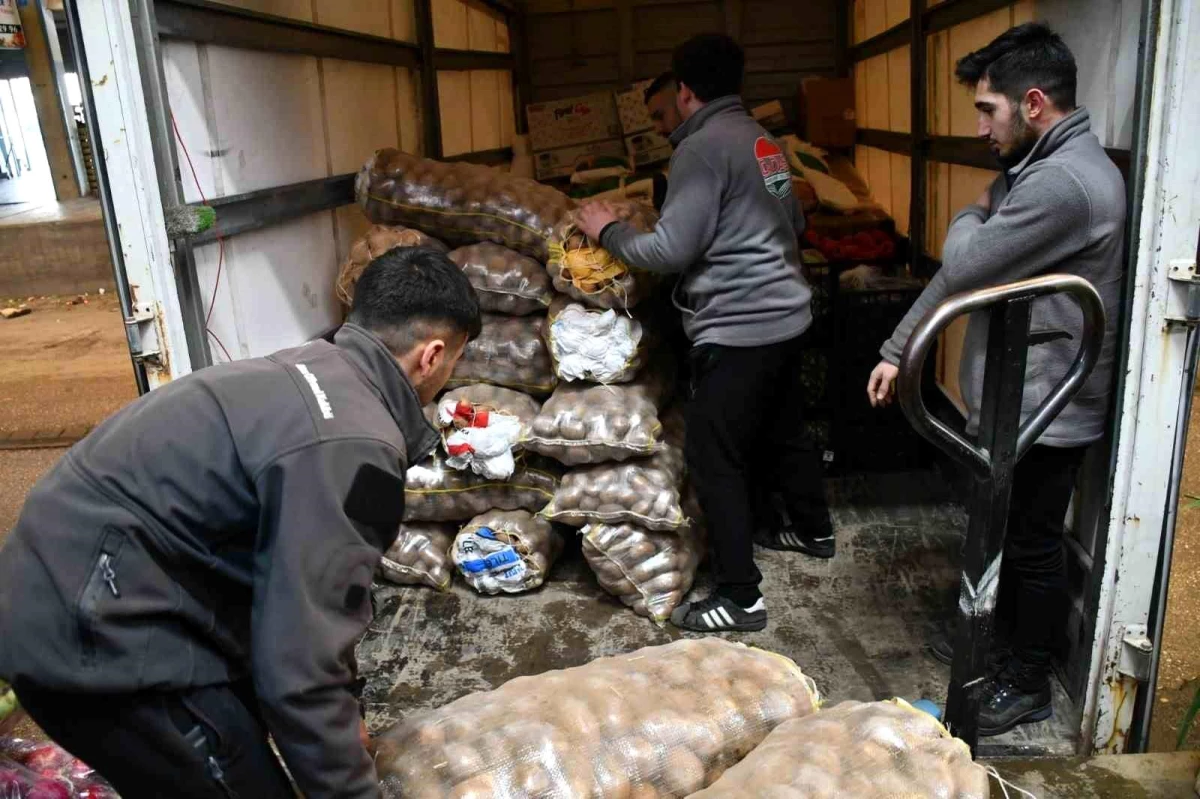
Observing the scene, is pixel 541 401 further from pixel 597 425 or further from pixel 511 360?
pixel 597 425

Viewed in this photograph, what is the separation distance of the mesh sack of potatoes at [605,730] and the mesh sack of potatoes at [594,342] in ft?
5.57

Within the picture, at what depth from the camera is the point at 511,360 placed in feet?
12.6

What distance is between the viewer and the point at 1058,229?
2367mm

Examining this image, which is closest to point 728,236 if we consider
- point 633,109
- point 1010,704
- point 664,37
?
point 1010,704

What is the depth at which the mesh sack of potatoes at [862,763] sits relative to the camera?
161 cm

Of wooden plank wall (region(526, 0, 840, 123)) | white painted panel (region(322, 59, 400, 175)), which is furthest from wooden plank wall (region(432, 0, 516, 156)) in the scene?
white painted panel (region(322, 59, 400, 175))

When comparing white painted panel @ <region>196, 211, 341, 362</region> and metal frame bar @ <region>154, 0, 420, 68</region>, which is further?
white painted panel @ <region>196, 211, 341, 362</region>

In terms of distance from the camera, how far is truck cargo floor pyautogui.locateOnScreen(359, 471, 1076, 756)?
3092 mm

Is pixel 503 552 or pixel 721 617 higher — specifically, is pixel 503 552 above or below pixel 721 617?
above

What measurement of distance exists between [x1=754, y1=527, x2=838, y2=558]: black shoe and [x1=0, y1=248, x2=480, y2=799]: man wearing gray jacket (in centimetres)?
271

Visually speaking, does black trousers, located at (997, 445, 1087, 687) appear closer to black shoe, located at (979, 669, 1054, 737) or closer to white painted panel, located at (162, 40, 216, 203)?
black shoe, located at (979, 669, 1054, 737)

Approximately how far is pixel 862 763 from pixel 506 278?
2.55 m

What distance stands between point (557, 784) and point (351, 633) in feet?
1.68

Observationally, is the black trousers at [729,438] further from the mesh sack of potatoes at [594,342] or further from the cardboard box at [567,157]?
the cardboard box at [567,157]
